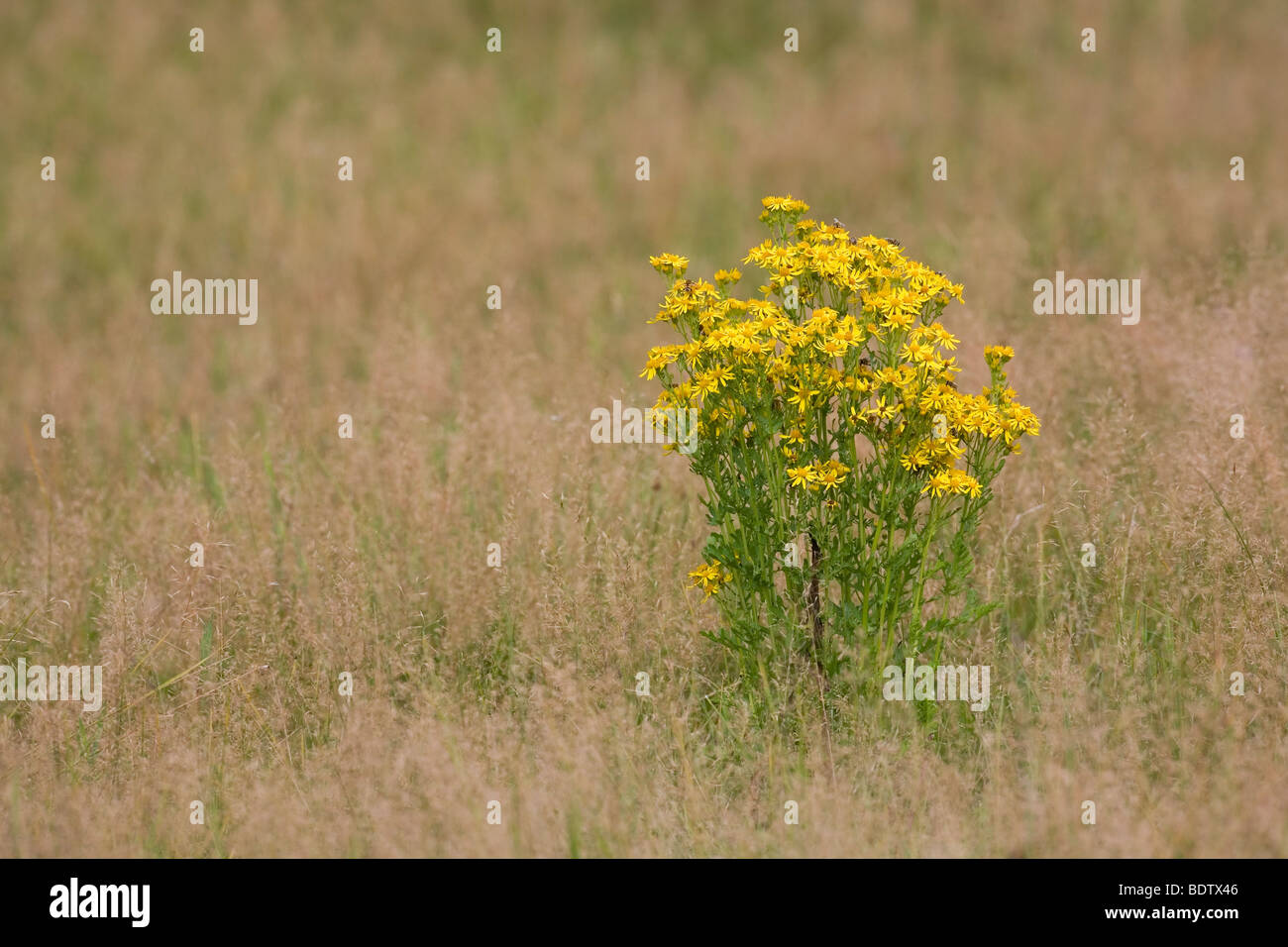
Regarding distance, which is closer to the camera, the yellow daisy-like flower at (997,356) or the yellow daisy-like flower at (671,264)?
the yellow daisy-like flower at (997,356)

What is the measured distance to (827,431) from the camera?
377 centimetres

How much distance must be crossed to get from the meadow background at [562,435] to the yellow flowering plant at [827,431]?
335mm

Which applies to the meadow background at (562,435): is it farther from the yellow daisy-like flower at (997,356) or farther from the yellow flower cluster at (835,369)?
the yellow daisy-like flower at (997,356)

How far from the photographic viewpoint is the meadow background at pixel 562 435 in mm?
3549

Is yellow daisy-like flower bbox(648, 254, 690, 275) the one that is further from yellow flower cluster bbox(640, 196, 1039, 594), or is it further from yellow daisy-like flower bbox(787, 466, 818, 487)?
yellow daisy-like flower bbox(787, 466, 818, 487)

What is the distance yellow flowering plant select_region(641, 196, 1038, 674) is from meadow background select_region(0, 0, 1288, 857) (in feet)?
1.10

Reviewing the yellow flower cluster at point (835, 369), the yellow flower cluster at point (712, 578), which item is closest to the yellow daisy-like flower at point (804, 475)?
the yellow flower cluster at point (835, 369)

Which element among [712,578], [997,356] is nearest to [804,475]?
[712,578]

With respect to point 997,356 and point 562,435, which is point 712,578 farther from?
point 562,435

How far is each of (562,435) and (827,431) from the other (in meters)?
1.84

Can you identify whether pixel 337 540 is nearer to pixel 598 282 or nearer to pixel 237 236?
pixel 598 282

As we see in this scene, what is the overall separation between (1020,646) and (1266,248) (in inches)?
128

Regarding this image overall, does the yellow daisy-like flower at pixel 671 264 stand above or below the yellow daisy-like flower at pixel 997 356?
above

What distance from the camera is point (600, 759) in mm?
3537
